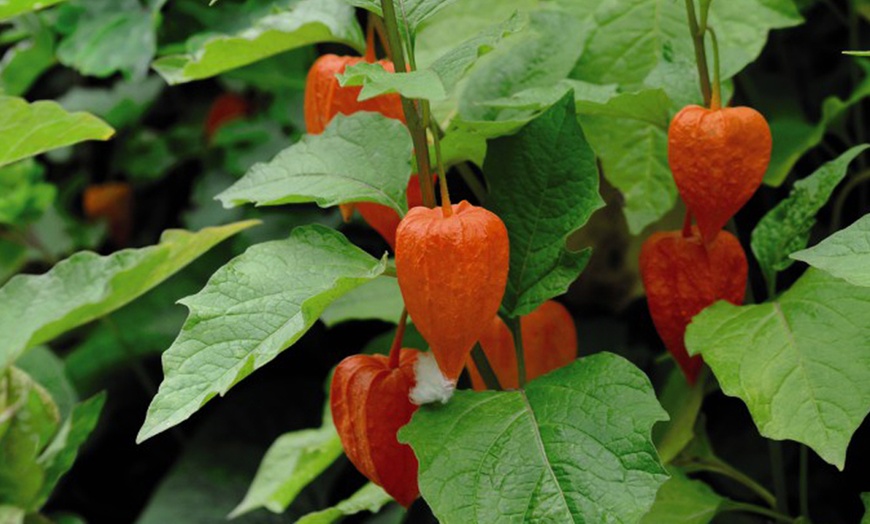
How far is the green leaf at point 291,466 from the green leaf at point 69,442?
0.17 metres

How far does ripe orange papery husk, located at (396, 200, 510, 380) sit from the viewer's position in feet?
2.15

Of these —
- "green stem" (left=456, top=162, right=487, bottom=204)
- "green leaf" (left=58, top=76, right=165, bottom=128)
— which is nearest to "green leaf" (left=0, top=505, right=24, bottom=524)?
"green stem" (left=456, top=162, right=487, bottom=204)

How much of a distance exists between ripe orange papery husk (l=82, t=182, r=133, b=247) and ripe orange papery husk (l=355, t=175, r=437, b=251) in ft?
3.28

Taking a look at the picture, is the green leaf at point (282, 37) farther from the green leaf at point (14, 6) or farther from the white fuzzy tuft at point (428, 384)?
the white fuzzy tuft at point (428, 384)

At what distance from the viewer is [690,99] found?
35.2 inches

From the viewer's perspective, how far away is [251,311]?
2.30ft

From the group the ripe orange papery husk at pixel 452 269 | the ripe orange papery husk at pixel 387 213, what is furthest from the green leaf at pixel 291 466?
the ripe orange papery husk at pixel 452 269

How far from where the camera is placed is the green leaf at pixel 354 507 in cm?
88

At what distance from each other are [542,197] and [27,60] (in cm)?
101

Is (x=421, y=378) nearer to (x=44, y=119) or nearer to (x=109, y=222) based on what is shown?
(x=44, y=119)

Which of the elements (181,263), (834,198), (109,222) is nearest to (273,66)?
(109,222)

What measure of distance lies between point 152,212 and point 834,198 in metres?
1.09

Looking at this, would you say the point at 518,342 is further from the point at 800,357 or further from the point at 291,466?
the point at 291,466

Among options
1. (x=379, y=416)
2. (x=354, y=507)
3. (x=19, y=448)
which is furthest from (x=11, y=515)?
(x=379, y=416)
